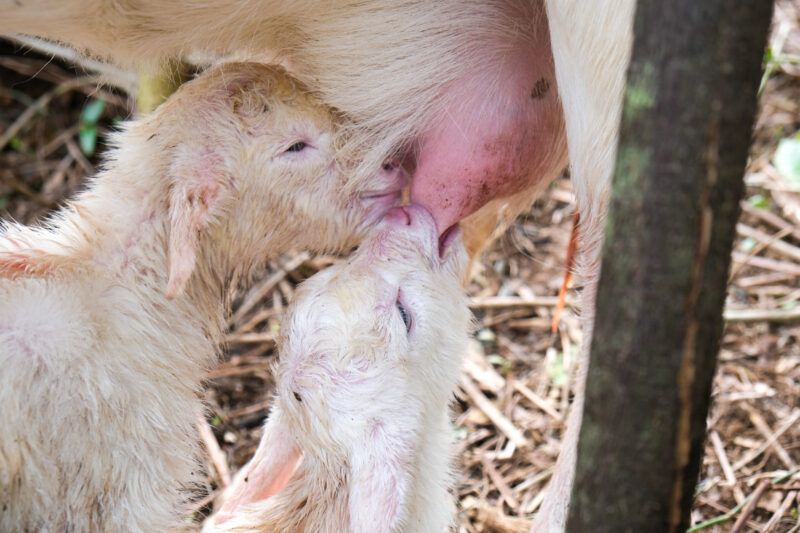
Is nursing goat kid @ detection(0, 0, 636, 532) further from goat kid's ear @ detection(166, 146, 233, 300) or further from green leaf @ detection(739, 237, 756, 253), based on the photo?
green leaf @ detection(739, 237, 756, 253)

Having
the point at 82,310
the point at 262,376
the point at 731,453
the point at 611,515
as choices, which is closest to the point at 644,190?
the point at 611,515

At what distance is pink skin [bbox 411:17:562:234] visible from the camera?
109 inches

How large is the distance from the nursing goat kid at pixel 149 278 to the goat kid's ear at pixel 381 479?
0.54m

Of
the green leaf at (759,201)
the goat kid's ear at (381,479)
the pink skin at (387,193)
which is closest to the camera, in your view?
the goat kid's ear at (381,479)

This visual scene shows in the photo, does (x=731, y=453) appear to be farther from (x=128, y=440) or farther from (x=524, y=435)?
(x=128, y=440)

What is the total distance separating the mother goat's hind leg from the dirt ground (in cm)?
104

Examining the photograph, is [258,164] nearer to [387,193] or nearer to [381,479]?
[387,193]

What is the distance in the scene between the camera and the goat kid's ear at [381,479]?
229cm

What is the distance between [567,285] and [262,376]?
4.73ft

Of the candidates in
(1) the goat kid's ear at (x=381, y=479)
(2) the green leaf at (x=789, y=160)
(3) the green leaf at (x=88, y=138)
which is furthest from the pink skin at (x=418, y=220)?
(3) the green leaf at (x=88, y=138)

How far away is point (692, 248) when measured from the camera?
1485mm

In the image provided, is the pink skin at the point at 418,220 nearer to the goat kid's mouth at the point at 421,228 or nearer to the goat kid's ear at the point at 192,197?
the goat kid's mouth at the point at 421,228

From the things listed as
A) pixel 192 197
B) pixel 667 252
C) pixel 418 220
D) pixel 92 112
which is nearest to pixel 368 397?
pixel 418 220

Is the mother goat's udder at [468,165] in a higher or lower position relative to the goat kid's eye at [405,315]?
higher
